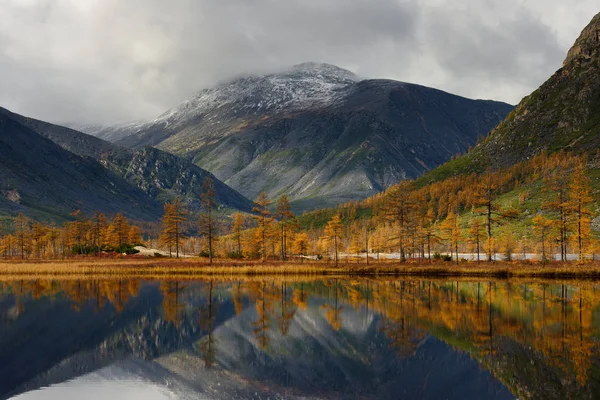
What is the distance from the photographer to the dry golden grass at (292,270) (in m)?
90.1

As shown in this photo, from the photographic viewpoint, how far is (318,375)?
112 feet

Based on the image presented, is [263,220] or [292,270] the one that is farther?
[263,220]

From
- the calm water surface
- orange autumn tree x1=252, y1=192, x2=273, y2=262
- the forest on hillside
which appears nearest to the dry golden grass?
the forest on hillside

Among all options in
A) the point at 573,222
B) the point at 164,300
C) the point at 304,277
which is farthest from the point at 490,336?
the point at 573,222

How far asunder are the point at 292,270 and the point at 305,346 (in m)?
57.3

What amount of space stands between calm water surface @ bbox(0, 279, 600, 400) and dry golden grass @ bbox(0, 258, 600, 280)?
24.3 metres

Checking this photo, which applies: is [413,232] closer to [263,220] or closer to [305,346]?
[263,220]

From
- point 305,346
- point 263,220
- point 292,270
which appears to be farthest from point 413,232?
point 305,346

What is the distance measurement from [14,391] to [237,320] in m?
23.3

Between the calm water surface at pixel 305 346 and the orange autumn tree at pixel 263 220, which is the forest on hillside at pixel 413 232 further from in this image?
the calm water surface at pixel 305 346

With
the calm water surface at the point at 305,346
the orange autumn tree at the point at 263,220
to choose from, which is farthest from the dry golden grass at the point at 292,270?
the calm water surface at the point at 305,346

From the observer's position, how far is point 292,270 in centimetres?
9844

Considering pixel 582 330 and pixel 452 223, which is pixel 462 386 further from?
pixel 452 223

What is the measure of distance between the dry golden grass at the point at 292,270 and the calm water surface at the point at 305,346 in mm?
24284
